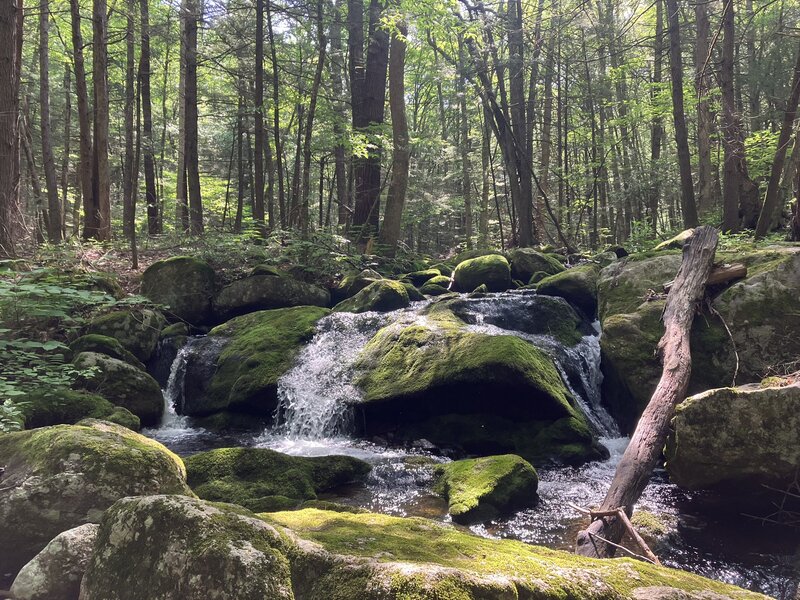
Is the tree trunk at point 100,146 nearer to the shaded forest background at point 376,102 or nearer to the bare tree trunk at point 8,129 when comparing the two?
the shaded forest background at point 376,102

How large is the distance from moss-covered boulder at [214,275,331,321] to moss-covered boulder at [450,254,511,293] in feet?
12.3

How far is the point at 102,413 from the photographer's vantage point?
20.5 ft

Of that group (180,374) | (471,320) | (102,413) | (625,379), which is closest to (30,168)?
(180,374)

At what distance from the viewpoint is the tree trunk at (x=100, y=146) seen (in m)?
12.4

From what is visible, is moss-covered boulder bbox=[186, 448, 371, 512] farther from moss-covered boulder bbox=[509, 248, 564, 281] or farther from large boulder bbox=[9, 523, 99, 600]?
moss-covered boulder bbox=[509, 248, 564, 281]

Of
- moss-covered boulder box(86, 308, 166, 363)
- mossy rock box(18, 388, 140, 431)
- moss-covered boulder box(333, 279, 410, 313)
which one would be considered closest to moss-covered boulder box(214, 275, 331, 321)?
moss-covered boulder box(333, 279, 410, 313)

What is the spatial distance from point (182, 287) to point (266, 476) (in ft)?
22.9

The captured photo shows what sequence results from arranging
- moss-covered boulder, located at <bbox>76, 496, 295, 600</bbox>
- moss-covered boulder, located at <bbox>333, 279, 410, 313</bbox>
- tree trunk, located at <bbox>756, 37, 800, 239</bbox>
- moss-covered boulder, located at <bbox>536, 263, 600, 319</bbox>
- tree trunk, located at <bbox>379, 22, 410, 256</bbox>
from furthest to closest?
1. tree trunk, located at <bbox>379, 22, 410, 256</bbox>
2. moss-covered boulder, located at <bbox>333, 279, 410, 313</bbox>
3. moss-covered boulder, located at <bbox>536, 263, 600, 319</bbox>
4. tree trunk, located at <bbox>756, 37, 800, 239</bbox>
5. moss-covered boulder, located at <bbox>76, 496, 295, 600</bbox>

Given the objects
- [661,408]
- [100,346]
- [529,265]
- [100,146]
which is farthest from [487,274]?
[100,146]

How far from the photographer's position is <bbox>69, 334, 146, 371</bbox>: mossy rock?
26.7 feet

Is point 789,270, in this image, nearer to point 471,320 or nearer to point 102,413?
point 471,320

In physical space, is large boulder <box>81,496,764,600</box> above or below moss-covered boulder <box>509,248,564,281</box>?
below

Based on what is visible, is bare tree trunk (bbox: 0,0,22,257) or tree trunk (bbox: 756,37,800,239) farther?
tree trunk (bbox: 756,37,800,239)

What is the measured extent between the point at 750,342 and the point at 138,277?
12.0 metres
